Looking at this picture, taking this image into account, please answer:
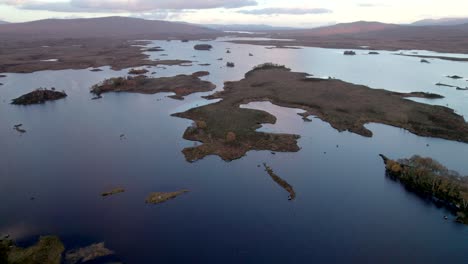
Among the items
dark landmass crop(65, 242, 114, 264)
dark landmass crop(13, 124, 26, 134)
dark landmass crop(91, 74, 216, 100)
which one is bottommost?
dark landmass crop(65, 242, 114, 264)

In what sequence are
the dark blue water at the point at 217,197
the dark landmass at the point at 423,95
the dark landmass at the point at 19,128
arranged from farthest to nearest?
the dark landmass at the point at 423,95 < the dark landmass at the point at 19,128 < the dark blue water at the point at 217,197

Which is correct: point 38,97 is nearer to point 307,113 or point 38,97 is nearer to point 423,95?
point 307,113

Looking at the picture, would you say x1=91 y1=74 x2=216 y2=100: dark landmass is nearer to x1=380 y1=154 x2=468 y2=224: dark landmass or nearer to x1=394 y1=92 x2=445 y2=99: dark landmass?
x1=394 y1=92 x2=445 y2=99: dark landmass

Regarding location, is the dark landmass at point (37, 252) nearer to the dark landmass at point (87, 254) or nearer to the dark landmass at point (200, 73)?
the dark landmass at point (87, 254)

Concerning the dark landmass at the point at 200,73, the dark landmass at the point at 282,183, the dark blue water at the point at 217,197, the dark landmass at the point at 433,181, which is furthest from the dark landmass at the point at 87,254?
the dark landmass at the point at 200,73

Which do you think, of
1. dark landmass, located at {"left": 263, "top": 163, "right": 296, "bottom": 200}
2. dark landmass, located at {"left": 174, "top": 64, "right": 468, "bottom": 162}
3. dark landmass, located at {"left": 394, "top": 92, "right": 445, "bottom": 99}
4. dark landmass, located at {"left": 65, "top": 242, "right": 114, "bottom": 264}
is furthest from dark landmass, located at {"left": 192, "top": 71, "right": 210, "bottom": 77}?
dark landmass, located at {"left": 65, "top": 242, "right": 114, "bottom": 264}

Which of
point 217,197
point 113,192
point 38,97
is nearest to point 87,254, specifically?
point 113,192

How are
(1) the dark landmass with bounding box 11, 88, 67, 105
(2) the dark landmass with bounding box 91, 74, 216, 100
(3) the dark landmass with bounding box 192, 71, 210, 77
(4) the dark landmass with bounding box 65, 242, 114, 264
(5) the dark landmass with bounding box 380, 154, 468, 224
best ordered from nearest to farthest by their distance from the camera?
(4) the dark landmass with bounding box 65, 242, 114, 264
(5) the dark landmass with bounding box 380, 154, 468, 224
(1) the dark landmass with bounding box 11, 88, 67, 105
(2) the dark landmass with bounding box 91, 74, 216, 100
(3) the dark landmass with bounding box 192, 71, 210, 77

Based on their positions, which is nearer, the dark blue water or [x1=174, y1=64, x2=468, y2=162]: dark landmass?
the dark blue water
